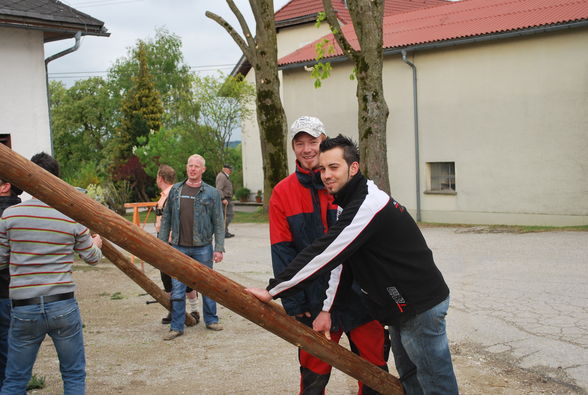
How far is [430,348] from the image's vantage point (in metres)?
3.39

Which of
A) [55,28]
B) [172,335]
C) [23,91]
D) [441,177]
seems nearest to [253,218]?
[441,177]

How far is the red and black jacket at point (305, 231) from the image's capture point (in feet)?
12.8

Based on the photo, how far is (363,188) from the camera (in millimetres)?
3369

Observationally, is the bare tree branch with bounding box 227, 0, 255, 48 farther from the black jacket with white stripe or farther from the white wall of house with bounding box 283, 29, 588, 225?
the black jacket with white stripe

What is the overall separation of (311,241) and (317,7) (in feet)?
86.8

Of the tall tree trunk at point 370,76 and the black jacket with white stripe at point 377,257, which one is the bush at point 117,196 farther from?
the black jacket with white stripe at point 377,257

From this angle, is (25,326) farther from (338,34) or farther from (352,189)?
(338,34)

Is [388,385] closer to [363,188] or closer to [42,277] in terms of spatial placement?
[363,188]

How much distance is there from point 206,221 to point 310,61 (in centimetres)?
1619

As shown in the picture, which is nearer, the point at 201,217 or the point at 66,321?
the point at 66,321

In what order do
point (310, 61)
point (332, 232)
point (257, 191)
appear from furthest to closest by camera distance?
point (257, 191) → point (310, 61) → point (332, 232)

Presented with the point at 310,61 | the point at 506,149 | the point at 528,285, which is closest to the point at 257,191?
the point at 310,61

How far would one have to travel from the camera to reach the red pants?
396 cm

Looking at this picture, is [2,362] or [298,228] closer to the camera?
[298,228]
